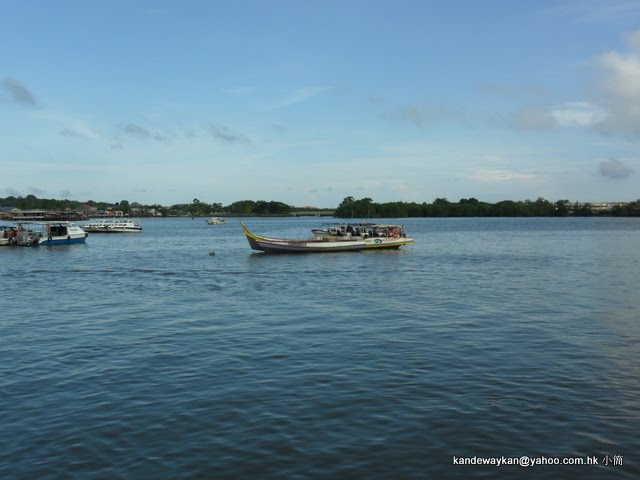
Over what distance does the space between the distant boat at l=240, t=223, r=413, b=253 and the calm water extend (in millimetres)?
32385

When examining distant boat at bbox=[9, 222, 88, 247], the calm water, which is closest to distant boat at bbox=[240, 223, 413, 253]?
distant boat at bbox=[9, 222, 88, 247]

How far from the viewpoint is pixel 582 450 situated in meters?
11.2

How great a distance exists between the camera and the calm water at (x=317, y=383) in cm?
1100

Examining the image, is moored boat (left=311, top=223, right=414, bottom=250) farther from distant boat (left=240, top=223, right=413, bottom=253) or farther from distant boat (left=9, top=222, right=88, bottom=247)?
distant boat (left=9, top=222, right=88, bottom=247)

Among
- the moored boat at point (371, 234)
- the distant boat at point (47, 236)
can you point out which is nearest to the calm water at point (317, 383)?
the moored boat at point (371, 234)

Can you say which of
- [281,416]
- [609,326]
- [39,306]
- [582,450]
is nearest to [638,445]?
[582,450]

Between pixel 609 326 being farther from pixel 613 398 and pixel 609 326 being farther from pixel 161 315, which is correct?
pixel 161 315

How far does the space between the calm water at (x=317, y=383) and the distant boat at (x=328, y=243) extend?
3239 centimetres

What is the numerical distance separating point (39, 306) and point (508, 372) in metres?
24.6

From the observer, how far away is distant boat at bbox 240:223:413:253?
218 ft

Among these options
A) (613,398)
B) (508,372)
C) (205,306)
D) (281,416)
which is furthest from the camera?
(205,306)

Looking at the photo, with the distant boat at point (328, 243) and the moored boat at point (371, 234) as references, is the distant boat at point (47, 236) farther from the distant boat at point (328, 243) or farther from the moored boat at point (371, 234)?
the moored boat at point (371, 234)

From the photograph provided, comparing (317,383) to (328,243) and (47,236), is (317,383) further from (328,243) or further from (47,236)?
(47,236)

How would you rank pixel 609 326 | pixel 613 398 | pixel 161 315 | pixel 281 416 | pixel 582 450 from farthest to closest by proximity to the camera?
pixel 161 315 < pixel 609 326 < pixel 613 398 < pixel 281 416 < pixel 582 450
